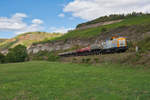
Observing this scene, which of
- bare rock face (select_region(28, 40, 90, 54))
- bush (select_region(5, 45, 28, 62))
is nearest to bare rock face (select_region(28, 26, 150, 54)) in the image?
bare rock face (select_region(28, 40, 90, 54))

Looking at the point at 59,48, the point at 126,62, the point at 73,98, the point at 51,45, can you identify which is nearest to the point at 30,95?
the point at 73,98

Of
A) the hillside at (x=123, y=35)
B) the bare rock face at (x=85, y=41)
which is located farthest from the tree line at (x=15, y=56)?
the bare rock face at (x=85, y=41)

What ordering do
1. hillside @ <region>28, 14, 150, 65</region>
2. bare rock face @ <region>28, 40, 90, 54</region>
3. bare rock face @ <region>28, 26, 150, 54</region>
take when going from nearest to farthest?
hillside @ <region>28, 14, 150, 65</region>, bare rock face @ <region>28, 26, 150, 54</region>, bare rock face @ <region>28, 40, 90, 54</region>

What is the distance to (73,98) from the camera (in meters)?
7.36

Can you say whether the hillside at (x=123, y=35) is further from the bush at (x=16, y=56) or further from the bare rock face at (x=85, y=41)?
the bush at (x=16, y=56)

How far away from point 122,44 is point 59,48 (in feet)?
207

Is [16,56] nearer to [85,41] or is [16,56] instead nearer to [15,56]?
[15,56]

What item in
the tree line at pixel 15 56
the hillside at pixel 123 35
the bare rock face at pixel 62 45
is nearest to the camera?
the hillside at pixel 123 35

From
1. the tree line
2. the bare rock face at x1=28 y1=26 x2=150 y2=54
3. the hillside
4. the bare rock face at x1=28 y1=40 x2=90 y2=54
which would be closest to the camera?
the hillside

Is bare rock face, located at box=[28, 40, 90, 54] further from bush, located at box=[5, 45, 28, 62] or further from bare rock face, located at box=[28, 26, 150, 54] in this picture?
bush, located at box=[5, 45, 28, 62]

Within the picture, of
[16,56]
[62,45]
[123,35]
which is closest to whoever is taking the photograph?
[123,35]

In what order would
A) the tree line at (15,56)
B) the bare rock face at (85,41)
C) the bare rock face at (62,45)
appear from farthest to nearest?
1. the bare rock face at (62,45)
2. the tree line at (15,56)
3. the bare rock face at (85,41)

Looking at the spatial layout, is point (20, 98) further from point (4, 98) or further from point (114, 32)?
point (114, 32)

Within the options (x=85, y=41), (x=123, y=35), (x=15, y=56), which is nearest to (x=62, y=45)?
(x=85, y=41)
